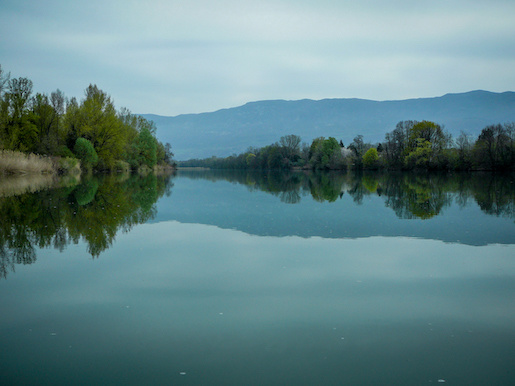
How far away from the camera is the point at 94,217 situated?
43.5 ft

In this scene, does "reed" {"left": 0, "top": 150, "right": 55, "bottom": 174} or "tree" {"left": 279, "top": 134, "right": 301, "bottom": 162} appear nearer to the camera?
"reed" {"left": 0, "top": 150, "right": 55, "bottom": 174}

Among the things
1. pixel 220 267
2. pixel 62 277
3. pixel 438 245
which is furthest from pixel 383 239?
pixel 62 277

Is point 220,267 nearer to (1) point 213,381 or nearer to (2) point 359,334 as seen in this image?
(2) point 359,334

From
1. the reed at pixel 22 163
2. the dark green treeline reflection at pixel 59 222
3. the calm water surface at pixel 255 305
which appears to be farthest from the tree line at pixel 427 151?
the dark green treeline reflection at pixel 59 222

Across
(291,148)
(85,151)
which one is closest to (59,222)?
(85,151)

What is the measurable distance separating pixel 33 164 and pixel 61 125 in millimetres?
12460

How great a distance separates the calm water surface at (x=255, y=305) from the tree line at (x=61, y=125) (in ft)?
112

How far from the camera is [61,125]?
4822 centimetres

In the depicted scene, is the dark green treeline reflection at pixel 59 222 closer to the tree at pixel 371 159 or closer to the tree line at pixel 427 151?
the tree line at pixel 427 151

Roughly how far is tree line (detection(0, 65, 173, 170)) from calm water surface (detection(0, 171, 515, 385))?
112 ft

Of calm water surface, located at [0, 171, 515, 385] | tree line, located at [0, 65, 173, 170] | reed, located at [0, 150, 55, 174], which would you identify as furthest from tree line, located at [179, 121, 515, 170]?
calm water surface, located at [0, 171, 515, 385]

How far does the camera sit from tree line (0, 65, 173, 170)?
40625 mm

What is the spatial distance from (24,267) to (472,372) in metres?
7.33

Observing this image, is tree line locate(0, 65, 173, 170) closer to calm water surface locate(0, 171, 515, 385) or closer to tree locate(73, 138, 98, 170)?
tree locate(73, 138, 98, 170)
